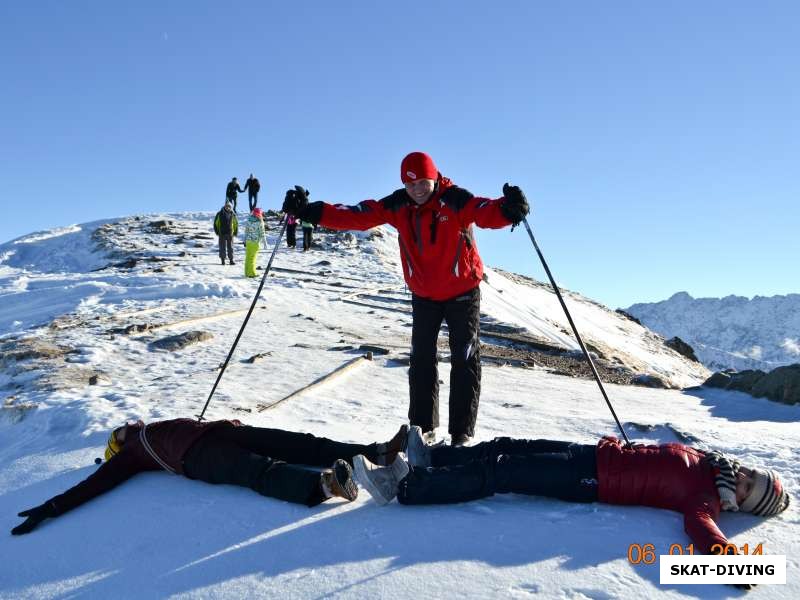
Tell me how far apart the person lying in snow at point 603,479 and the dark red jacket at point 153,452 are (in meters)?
1.18

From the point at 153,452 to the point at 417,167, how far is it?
246cm

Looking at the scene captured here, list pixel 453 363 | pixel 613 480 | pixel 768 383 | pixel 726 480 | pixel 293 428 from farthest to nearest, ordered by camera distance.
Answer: pixel 768 383 → pixel 293 428 → pixel 453 363 → pixel 613 480 → pixel 726 480

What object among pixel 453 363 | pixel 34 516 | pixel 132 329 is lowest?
pixel 34 516

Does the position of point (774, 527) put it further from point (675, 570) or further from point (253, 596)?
point (253, 596)

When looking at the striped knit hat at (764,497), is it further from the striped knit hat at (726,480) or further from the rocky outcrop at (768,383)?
the rocky outcrop at (768,383)

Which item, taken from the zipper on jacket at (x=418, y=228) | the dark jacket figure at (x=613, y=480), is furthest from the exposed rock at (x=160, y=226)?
the dark jacket figure at (x=613, y=480)

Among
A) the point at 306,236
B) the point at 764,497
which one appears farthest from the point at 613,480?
the point at 306,236

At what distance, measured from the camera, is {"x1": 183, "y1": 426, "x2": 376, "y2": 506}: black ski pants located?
343 centimetres

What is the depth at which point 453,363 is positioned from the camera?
4789mm

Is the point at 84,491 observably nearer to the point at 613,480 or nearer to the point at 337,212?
the point at 337,212

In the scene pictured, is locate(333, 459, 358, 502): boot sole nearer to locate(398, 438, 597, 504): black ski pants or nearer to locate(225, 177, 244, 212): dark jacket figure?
locate(398, 438, 597, 504): black ski pants

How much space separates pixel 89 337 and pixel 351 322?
172 inches

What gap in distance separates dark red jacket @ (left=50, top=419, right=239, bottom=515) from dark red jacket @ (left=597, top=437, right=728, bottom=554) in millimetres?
2142

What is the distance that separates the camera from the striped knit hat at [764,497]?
316 centimetres
